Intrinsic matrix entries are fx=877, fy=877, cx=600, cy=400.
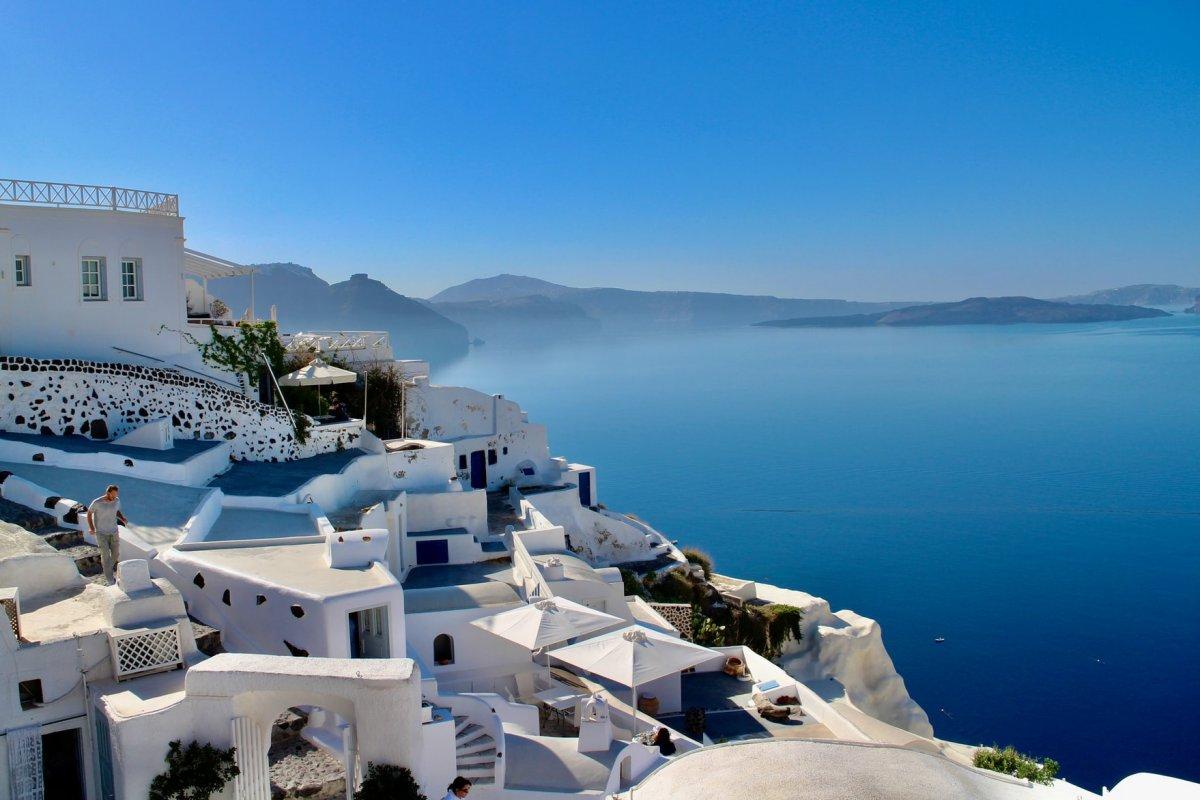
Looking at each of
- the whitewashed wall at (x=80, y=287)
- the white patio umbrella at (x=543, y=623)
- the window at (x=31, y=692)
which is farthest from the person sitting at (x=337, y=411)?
the window at (x=31, y=692)

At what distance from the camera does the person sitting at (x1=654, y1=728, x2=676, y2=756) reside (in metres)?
13.1

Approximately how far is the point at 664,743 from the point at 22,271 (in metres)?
16.0

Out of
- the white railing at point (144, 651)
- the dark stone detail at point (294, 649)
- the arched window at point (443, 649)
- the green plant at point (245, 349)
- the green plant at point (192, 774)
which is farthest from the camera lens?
the green plant at point (245, 349)

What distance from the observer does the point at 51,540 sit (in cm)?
1317

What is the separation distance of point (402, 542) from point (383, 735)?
12382 millimetres

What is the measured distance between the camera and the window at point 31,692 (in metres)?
8.84

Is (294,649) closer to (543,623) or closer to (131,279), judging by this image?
(543,623)

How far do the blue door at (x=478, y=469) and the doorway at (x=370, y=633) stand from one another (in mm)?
17170

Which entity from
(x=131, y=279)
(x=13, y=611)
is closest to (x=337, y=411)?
(x=131, y=279)

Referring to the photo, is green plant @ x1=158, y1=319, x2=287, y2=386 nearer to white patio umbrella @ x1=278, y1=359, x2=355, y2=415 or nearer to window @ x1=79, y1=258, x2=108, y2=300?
white patio umbrella @ x1=278, y1=359, x2=355, y2=415

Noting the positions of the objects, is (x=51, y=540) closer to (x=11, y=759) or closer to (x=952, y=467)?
(x=11, y=759)

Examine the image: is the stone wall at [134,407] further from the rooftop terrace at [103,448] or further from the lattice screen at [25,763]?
the lattice screen at [25,763]

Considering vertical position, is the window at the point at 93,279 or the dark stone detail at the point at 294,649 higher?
the window at the point at 93,279

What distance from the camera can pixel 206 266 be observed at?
2336cm
